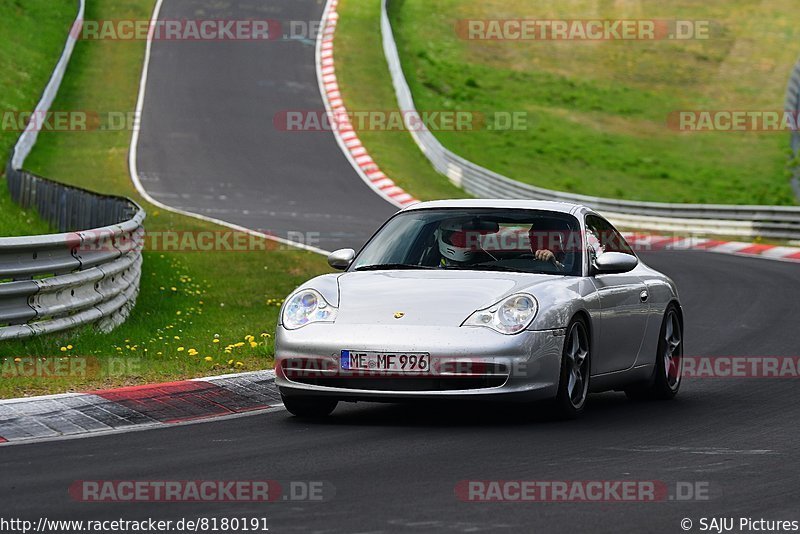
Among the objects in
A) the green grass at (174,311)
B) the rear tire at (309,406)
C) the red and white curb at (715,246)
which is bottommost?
the red and white curb at (715,246)

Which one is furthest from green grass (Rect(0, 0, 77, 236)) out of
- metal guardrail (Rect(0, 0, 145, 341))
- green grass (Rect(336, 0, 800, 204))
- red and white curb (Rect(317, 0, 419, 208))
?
metal guardrail (Rect(0, 0, 145, 341))

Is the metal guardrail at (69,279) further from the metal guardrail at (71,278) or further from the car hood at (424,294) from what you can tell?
the car hood at (424,294)

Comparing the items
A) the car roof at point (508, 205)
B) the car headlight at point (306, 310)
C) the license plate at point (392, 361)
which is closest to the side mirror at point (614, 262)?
the car roof at point (508, 205)

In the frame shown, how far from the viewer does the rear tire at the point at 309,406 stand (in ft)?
29.8

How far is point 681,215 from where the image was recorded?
32.8m

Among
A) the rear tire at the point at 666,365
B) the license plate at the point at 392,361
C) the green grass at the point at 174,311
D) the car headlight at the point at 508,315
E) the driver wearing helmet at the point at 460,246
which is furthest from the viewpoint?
the rear tire at the point at 666,365

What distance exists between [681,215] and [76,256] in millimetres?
22483

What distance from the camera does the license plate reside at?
8.58 meters

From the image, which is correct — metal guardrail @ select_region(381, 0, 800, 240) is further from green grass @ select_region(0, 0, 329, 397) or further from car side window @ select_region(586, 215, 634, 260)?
car side window @ select_region(586, 215, 634, 260)

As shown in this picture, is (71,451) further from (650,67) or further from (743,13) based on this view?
(743,13)

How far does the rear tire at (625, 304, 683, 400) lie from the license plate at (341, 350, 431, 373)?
8.80 ft

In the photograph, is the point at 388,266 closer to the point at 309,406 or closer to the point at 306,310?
the point at 306,310

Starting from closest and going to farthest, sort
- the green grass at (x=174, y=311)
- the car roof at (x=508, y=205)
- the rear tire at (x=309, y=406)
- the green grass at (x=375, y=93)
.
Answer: the rear tire at (x=309, y=406) < the car roof at (x=508, y=205) < the green grass at (x=174, y=311) < the green grass at (x=375, y=93)

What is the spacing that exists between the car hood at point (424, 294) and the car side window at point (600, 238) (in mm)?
738
